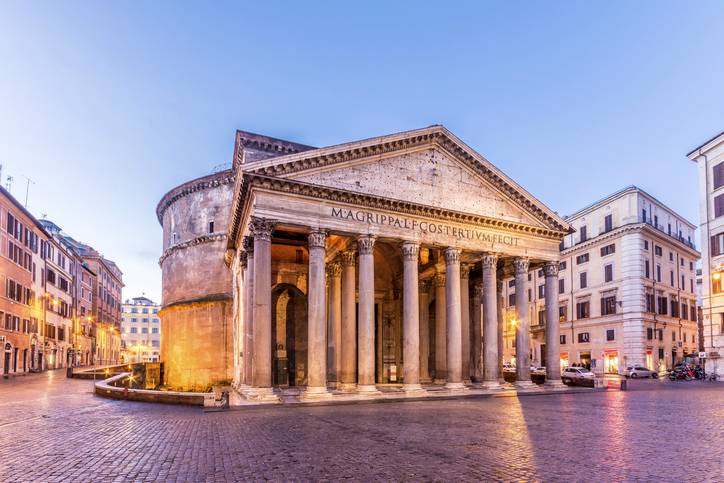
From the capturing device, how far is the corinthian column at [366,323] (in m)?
24.5

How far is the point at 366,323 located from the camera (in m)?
24.6

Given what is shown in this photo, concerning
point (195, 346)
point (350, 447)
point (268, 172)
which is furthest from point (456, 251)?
point (195, 346)

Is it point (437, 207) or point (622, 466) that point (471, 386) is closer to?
point (437, 207)

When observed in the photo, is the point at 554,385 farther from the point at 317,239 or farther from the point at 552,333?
the point at 317,239

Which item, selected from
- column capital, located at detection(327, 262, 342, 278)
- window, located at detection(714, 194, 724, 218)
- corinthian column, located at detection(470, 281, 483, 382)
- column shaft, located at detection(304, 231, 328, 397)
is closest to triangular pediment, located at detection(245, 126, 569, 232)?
column shaft, located at detection(304, 231, 328, 397)

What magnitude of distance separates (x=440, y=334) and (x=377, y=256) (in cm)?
655

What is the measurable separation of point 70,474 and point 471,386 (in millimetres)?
22711

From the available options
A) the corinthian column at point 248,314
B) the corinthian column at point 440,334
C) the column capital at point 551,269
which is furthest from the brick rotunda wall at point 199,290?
the column capital at point 551,269

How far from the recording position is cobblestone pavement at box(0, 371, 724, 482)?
9.57 metres

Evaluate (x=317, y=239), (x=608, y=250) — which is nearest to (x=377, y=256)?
(x=317, y=239)

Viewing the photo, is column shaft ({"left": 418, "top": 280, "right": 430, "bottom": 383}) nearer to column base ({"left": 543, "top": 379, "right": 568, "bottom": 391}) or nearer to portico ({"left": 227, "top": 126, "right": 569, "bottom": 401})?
portico ({"left": 227, "top": 126, "right": 569, "bottom": 401})

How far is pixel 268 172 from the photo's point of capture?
22984 millimetres

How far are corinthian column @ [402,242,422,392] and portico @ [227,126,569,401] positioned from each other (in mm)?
51

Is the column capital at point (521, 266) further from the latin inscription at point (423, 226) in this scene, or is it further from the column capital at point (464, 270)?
the column capital at point (464, 270)
